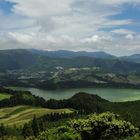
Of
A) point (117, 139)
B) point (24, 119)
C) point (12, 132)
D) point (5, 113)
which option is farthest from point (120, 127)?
point (5, 113)

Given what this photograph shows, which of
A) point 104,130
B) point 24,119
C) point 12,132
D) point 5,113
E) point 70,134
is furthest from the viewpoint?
point 5,113

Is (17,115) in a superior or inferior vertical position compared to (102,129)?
inferior

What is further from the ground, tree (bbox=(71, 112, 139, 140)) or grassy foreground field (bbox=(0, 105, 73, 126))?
tree (bbox=(71, 112, 139, 140))

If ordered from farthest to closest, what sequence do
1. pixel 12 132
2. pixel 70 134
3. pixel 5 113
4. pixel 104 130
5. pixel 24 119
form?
1. pixel 5 113
2. pixel 24 119
3. pixel 12 132
4. pixel 70 134
5. pixel 104 130

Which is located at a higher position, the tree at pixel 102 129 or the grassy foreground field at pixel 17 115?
the tree at pixel 102 129

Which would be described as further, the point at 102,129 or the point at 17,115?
the point at 17,115

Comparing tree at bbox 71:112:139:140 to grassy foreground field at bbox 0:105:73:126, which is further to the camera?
Answer: grassy foreground field at bbox 0:105:73:126

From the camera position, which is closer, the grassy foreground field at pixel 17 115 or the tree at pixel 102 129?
the tree at pixel 102 129

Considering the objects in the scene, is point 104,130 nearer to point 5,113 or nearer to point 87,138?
point 87,138

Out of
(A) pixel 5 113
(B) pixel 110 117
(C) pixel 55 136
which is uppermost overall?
(B) pixel 110 117

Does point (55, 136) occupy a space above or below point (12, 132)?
above

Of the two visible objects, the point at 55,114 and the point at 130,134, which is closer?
the point at 130,134
